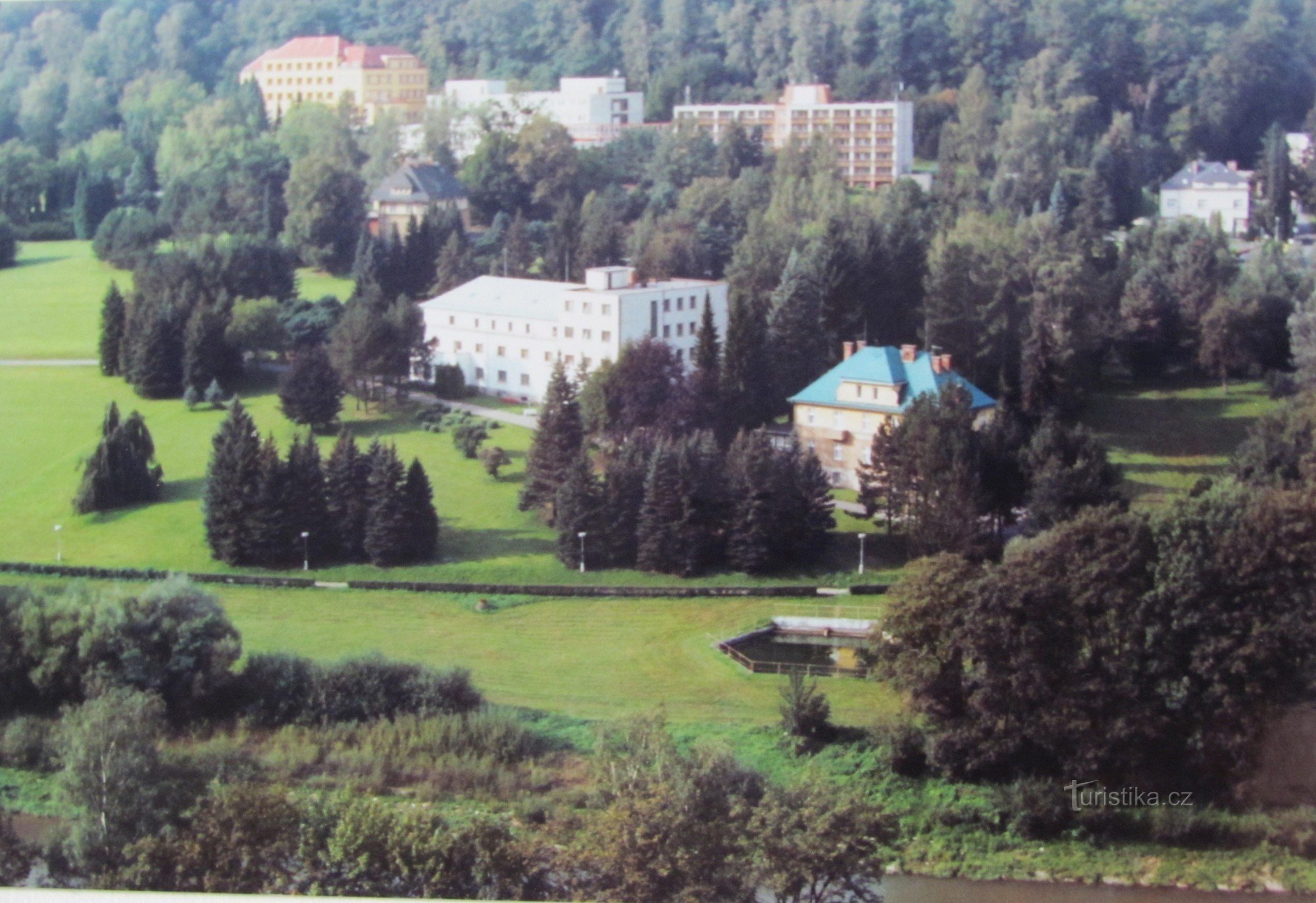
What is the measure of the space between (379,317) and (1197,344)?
3.78 meters

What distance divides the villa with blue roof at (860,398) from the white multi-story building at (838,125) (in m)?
2.67

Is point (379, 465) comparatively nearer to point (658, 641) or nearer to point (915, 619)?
point (658, 641)

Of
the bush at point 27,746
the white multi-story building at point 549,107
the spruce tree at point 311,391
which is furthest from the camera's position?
the white multi-story building at point 549,107

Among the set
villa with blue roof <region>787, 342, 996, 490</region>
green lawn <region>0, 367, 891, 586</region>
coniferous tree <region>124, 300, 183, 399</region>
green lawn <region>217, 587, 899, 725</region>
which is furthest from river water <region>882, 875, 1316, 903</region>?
coniferous tree <region>124, 300, 183, 399</region>

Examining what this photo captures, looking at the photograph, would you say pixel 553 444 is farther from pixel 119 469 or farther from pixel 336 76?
pixel 336 76

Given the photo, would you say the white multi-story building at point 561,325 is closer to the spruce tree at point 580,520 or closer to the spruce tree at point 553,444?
the spruce tree at point 553,444

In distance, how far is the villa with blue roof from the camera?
6785 mm

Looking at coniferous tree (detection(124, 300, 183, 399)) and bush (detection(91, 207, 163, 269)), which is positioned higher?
bush (detection(91, 207, 163, 269))

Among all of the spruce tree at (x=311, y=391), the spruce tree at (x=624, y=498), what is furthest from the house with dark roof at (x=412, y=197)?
the spruce tree at (x=624, y=498)

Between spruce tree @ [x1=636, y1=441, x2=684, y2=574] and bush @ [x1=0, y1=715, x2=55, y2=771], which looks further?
spruce tree @ [x1=636, y1=441, x2=684, y2=574]

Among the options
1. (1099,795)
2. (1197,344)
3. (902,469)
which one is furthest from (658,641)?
(1197,344)

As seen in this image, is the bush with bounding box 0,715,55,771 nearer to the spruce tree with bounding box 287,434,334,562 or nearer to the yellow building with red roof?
the spruce tree with bounding box 287,434,334,562

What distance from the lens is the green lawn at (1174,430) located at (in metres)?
6.43

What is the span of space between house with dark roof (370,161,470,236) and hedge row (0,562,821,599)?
2668mm
